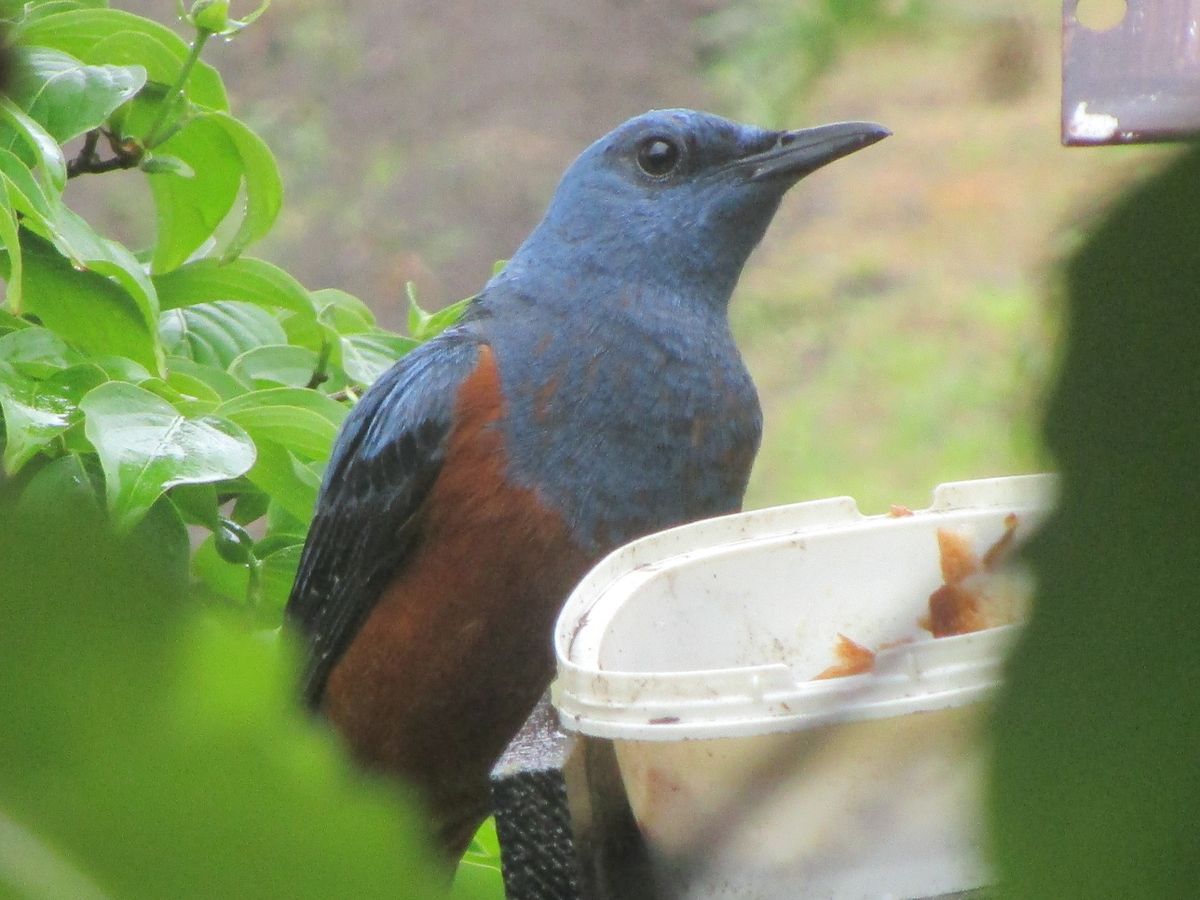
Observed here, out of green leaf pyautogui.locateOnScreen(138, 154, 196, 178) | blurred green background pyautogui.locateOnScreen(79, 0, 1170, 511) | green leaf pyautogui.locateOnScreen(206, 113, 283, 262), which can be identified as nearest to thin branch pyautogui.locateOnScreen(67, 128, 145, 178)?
green leaf pyautogui.locateOnScreen(138, 154, 196, 178)

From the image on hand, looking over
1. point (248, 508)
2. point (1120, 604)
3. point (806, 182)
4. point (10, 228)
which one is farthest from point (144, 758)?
point (806, 182)

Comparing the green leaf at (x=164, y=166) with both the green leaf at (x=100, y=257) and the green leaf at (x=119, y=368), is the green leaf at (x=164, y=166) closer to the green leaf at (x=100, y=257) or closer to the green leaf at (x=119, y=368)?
the green leaf at (x=100, y=257)

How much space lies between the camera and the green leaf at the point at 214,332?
2.23 metres

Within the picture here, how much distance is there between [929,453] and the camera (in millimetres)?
3295

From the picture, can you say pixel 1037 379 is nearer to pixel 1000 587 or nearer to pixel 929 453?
pixel 1000 587

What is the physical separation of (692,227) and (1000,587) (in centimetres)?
241

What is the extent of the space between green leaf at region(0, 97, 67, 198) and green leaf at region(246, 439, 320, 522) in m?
0.38

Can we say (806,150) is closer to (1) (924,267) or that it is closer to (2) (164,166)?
(1) (924,267)

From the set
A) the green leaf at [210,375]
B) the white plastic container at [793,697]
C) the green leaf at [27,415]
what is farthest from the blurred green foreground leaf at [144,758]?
the green leaf at [210,375]

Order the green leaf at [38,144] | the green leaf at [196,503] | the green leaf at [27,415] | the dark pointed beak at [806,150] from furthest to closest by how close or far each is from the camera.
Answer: the dark pointed beak at [806,150], the green leaf at [196,503], the green leaf at [38,144], the green leaf at [27,415]

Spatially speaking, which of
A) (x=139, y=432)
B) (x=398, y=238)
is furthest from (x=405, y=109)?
(x=139, y=432)

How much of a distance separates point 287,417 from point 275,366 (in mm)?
451

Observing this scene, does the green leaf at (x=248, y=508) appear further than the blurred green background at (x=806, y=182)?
Yes

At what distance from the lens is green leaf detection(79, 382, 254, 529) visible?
1.44 metres
